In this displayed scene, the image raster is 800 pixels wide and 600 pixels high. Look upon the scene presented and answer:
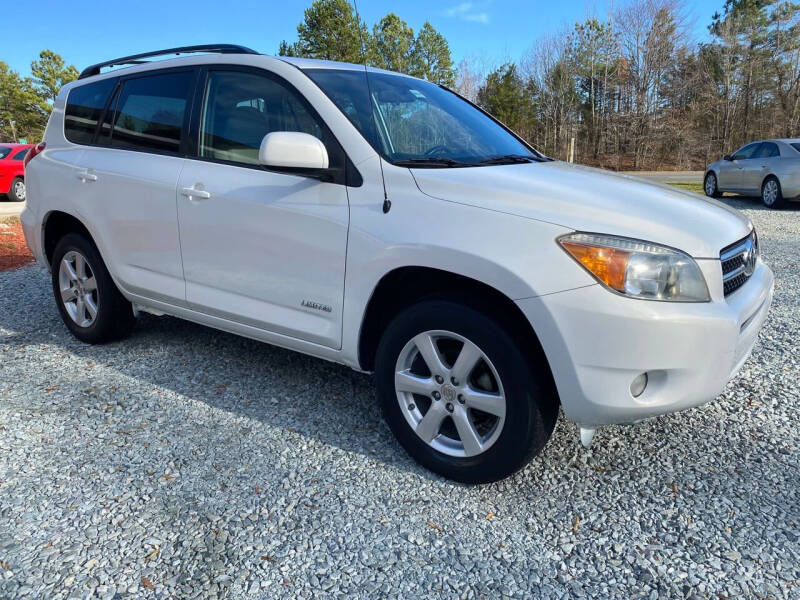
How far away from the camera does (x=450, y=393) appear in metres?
2.56

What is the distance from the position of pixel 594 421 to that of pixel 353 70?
226cm

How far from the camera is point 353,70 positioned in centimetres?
337

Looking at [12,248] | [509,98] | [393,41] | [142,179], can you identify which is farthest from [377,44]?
[142,179]

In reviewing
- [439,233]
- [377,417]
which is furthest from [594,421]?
[377,417]

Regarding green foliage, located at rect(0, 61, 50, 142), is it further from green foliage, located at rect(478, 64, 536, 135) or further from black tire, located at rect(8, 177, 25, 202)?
black tire, located at rect(8, 177, 25, 202)

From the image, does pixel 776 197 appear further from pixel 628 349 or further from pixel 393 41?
pixel 393 41

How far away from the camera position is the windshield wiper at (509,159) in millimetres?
3038

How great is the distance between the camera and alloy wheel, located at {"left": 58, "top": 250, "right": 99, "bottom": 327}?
13.7ft

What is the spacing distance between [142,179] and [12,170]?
1384cm

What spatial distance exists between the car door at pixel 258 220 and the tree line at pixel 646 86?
109ft

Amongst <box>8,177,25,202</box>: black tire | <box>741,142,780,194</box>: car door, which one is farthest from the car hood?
<box>8,177,25,202</box>: black tire

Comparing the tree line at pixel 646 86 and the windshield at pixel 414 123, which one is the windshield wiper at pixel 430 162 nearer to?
the windshield at pixel 414 123

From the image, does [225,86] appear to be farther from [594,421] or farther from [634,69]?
[634,69]

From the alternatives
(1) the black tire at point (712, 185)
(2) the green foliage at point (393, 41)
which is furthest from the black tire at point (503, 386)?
(2) the green foliage at point (393, 41)
